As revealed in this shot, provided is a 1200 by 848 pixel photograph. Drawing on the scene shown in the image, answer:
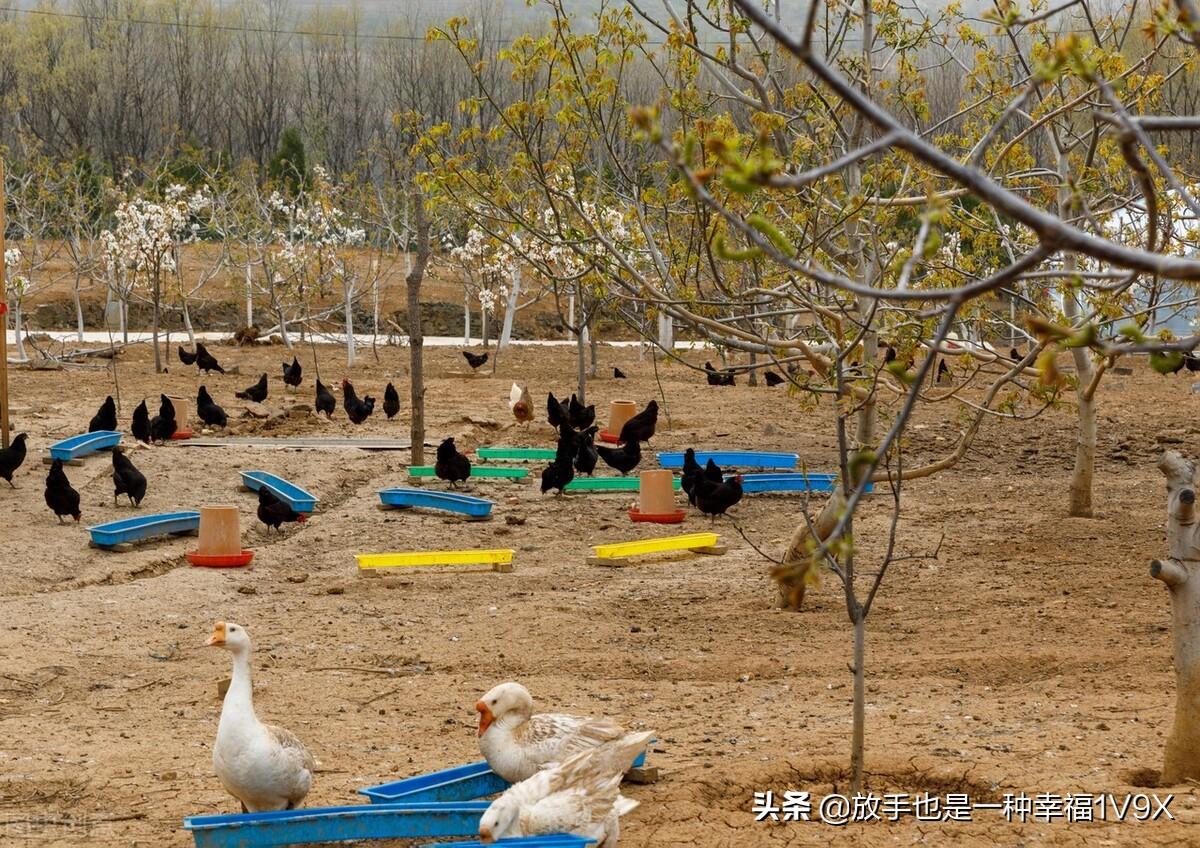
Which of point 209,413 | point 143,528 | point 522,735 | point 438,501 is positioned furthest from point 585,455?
point 522,735

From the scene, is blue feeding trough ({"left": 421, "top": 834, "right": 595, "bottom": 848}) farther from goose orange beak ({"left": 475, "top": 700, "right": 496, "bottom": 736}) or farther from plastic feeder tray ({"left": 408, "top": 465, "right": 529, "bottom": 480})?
plastic feeder tray ({"left": 408, "top": 465, "right": 529, "bottom": 480})

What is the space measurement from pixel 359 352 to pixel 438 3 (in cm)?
8878

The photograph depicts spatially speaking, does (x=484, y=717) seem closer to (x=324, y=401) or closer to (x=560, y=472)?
(x=560, y=472)

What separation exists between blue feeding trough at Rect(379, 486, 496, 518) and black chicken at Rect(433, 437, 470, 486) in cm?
39

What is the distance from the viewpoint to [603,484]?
13758 millimetres

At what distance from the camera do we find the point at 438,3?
367 feet

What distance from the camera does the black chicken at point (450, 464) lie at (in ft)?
42.6

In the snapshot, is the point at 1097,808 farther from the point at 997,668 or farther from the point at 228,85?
the point at 228,85

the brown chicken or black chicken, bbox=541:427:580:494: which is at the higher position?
the brown chicken

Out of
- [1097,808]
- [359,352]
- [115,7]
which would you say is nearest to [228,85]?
[115,7]

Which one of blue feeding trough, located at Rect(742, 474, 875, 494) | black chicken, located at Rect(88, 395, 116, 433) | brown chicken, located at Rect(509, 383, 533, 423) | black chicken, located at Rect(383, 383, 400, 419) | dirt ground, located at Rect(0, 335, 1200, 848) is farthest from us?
black chicken, located at Rect(383, 383, 400, 419)

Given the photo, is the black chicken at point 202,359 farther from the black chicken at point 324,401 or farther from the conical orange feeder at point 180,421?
the conical orange feeder at point 180,421

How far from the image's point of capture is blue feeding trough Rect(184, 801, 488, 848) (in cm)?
472

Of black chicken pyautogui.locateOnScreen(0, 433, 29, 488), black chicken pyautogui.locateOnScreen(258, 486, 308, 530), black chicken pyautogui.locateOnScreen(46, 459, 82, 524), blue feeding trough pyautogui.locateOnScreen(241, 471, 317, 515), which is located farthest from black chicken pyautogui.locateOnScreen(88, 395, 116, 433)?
black chicken pyautogui.locateOnScreen(258, 486, 308, 530)
